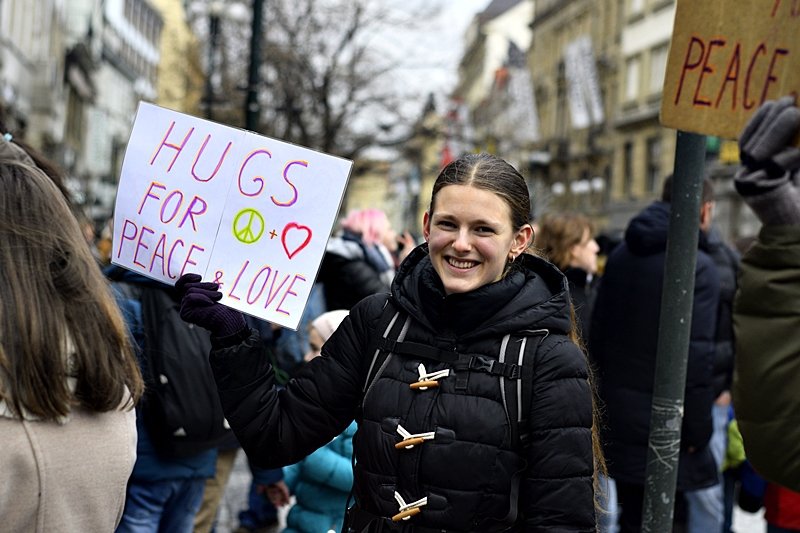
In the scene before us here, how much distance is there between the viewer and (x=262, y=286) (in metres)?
3.21

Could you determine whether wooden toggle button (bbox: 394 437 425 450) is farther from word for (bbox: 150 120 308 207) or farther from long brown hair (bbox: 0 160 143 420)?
word for (bbox: 150 120 308 207)

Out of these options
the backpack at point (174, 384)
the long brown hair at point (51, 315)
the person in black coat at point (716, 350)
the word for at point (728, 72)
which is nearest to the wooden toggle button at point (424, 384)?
the long brown hair at point (51, 315)

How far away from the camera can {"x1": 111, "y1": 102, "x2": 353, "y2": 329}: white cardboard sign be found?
3.22 m

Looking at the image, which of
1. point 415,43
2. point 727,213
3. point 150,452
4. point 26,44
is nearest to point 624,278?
point 150,452

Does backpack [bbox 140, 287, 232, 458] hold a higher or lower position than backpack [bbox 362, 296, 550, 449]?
lower

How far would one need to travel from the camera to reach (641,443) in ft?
19.4

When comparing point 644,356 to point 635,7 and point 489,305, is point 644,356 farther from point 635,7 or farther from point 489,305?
point 635,7

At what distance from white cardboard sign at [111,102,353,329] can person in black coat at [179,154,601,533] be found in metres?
0.15

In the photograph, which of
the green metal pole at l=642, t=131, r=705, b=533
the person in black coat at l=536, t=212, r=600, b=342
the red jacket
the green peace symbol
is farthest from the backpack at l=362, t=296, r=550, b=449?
the person in black coat at l=536, t=212, r=600, b=342

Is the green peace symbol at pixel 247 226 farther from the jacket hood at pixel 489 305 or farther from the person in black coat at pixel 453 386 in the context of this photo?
the jacket hood at pixel 489 305

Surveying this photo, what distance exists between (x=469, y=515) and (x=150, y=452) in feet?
7.91

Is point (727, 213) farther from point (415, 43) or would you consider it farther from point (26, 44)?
point (26, 44)

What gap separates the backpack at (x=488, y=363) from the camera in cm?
285

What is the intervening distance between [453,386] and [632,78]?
4252 centimetres
